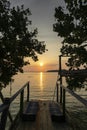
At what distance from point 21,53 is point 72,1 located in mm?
7287

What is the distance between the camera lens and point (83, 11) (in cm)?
2356

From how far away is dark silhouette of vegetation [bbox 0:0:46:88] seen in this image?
63.7 feet

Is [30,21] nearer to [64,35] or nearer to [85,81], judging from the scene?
[64,35]

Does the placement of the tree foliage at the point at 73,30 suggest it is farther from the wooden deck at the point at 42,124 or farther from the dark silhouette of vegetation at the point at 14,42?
the wooden deck at the point at 42,124

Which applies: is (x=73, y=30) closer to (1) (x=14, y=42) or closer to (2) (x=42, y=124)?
(1) (x=14, y=42)

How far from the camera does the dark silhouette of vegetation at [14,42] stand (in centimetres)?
1941

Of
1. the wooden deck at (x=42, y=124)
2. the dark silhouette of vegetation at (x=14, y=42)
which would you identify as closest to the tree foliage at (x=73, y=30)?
the dark silhouette of vegetation at (x=14, y=42)

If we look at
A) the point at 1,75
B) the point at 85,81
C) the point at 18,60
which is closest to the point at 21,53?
the point at 18,60

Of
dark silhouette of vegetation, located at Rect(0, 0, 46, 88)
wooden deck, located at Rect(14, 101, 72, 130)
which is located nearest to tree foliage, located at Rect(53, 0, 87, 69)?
dark silhouette of vegetation, located at Rect(0, 0, 46, 88)

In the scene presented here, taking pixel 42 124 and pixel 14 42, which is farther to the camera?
pixel 14 42

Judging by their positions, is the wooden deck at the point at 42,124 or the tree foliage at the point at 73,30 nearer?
the wooden deck at the point at 42,124

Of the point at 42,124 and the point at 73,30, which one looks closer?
the point at 42,124

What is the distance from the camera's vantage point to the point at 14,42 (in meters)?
19.0

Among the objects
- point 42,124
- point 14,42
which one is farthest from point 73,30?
point 42,124
